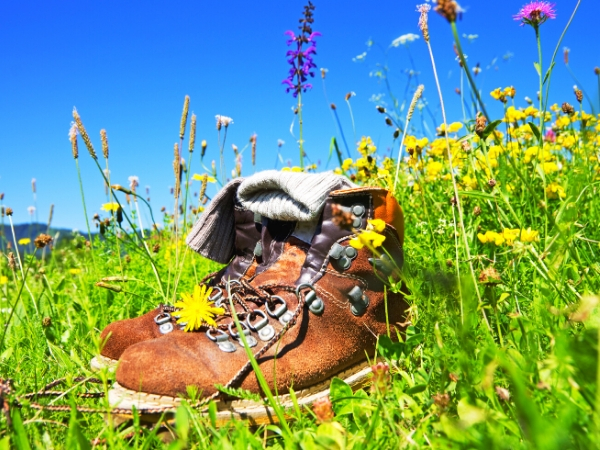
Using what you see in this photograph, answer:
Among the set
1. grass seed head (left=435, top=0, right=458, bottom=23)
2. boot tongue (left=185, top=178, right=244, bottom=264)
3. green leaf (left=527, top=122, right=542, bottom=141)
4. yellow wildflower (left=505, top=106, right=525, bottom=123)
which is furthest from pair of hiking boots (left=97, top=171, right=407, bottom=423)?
yellow wildflower (left=505, top=106, right=525, bottom=123)

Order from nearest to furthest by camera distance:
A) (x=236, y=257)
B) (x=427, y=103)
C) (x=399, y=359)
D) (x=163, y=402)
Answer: (x=163, y=402)
(x=399, y=359)
(x=236, y=257)
(x=427, y=103)

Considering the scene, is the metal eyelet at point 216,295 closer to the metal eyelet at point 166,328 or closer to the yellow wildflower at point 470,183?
the metal eyelet at point 166,328

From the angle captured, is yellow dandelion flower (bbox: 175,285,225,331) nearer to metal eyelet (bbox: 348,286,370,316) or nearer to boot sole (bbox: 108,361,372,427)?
boot sole (bbox: 108,361,372,427)

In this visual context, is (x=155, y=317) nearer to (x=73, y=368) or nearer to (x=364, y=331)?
(x=73, y=368)

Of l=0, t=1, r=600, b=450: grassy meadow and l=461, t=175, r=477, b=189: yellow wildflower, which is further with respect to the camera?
l=461, t=175, r=477, b=189: yellow wildflower

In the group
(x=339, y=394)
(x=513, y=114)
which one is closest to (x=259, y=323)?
(x=339, y=394)

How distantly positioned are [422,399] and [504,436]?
0.33 metres

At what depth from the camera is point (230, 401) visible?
1.47 metres

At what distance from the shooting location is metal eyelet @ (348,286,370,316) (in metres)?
1.71

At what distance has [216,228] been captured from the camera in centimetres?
214

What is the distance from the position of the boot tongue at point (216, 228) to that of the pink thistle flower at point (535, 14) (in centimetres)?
115

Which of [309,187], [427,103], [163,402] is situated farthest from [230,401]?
[427,103]

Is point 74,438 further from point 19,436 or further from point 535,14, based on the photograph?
point 535,14

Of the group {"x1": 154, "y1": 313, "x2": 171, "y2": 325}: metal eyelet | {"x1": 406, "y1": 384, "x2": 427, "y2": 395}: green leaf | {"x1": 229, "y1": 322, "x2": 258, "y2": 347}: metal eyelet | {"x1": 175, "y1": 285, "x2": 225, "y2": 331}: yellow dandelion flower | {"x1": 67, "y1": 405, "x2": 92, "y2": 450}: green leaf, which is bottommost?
{"x1": 406, "y1": 384, "x2": 427, "y2": 395}: green leaf
